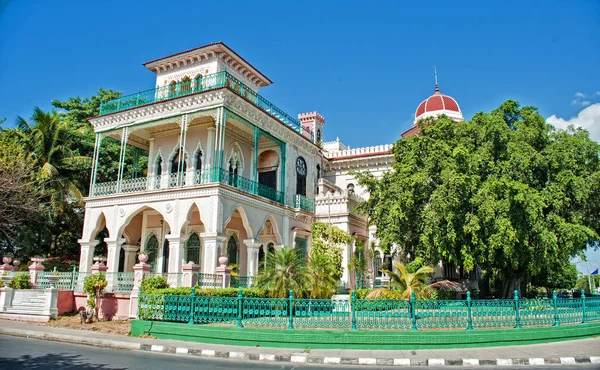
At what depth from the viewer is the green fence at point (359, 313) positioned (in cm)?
1020

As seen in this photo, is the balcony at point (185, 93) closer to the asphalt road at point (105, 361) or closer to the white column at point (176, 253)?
the white column at point (176, 253)

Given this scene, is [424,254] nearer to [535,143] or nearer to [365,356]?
[535,143]

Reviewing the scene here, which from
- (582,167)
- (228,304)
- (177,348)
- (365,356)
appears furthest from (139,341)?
(582,167)

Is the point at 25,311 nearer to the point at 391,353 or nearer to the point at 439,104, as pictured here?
the point at 391,353

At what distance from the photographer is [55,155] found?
79.5 ft

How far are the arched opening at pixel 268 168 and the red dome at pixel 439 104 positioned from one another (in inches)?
468

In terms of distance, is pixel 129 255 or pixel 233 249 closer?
pixel 233 249

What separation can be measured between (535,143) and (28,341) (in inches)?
701

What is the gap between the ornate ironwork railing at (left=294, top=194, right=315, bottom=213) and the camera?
2216cm

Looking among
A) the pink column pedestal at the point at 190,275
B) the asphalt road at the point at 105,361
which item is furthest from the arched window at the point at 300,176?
the asphalt road at the point at 105,361

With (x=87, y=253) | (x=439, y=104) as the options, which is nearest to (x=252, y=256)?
(x=87, y=253)

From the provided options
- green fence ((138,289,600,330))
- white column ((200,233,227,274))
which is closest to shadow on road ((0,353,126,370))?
green fence ((138,289,600,330))

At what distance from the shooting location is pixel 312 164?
24688 millimetres

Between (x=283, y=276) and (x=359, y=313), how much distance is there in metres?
4.20
